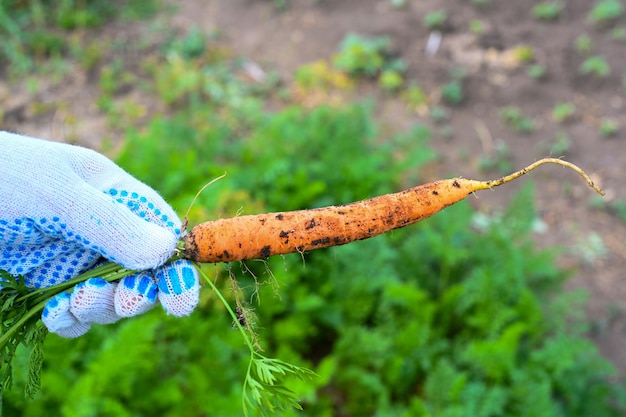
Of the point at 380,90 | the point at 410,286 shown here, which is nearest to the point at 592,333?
the point at 410,286

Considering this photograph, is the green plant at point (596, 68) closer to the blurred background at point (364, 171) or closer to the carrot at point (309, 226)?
the blurred background at point (364, 171)

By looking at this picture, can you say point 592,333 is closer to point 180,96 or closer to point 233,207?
point 233,207

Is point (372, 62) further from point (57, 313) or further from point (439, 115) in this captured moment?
point (57, 313)

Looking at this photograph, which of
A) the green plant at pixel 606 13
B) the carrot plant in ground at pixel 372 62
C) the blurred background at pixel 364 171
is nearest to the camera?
the blurred background at pixel 364 171

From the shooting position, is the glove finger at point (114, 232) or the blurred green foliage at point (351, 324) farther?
the blurred green foliage at point (351, 324)

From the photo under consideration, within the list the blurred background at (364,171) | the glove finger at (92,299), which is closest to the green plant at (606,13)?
the blurred background at (364,171)
